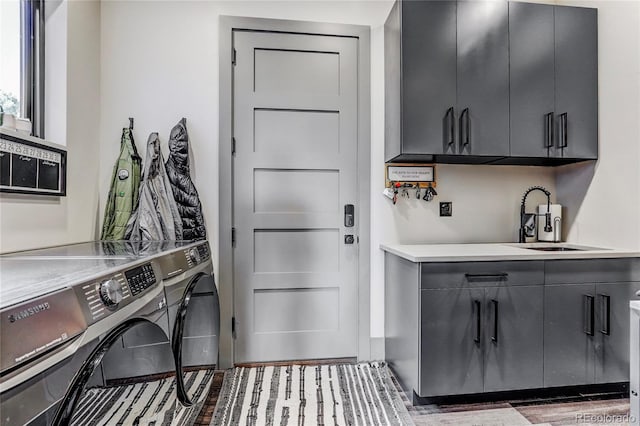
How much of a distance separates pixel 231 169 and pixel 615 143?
2.37 meters

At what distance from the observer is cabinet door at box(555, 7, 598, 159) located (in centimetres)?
221

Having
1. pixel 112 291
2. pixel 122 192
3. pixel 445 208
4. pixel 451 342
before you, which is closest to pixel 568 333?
pixel 451 342

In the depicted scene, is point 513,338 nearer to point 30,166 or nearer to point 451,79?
point 451,79

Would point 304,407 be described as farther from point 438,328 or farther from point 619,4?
point 619,4

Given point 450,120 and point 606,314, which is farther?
point 450,120

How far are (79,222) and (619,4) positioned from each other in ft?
11.2

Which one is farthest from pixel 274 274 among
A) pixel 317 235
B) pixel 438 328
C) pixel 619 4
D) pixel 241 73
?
pixel 619 4

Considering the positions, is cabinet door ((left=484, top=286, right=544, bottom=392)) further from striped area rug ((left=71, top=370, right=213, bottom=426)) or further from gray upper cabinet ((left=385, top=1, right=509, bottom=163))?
striped area rug ((left=71, top=370, right=213, bottom=426))

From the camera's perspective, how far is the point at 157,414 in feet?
3.31

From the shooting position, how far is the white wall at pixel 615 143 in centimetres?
203

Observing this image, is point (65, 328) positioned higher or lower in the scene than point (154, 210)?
lower

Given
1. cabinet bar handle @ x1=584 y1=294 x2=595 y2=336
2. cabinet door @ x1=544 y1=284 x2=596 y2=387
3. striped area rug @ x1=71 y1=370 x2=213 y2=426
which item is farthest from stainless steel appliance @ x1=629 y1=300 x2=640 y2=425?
striped area rug @ x1=71 y1=370 x2=213 y2=426

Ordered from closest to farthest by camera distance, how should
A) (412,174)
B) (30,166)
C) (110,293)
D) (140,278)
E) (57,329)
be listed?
(57,329), (110,293), (140,278), (30,166), (412,174)

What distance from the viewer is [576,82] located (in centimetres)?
222
